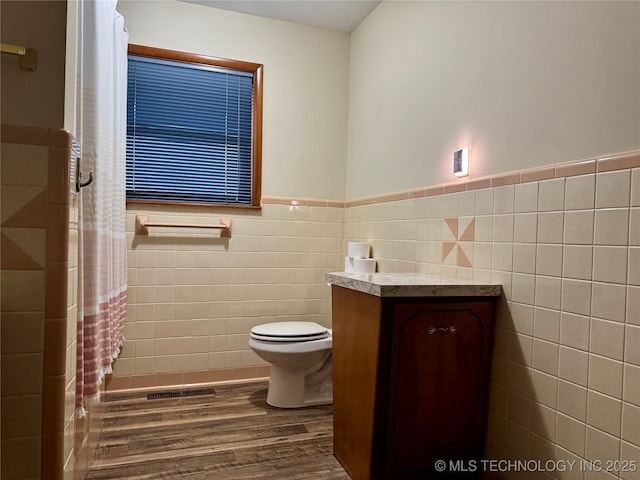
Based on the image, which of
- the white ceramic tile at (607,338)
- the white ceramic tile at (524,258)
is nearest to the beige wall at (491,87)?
the white ceramic tile at (524,258)

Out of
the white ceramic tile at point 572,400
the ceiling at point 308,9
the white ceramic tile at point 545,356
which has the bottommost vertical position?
the white ceramic tile at point 572,400

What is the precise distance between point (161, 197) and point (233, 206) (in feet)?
1.57

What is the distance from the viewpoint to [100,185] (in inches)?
65.1

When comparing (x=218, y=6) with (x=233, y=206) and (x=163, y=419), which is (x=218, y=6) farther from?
(x=163, y=419)

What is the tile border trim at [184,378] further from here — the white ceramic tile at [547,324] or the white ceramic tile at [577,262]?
the white ceramic tile at [577,262]

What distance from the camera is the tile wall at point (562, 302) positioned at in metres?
1.28

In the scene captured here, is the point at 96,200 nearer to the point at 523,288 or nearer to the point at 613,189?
the point at 523,288

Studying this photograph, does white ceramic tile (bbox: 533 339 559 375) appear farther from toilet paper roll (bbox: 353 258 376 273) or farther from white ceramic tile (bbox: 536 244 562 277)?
toilet paper roll (bbox: 353 258 376 273)

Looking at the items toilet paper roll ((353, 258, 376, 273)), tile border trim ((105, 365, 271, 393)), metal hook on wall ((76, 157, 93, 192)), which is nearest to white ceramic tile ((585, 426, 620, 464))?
toilet paper roll ((353, 258, 376, 273))

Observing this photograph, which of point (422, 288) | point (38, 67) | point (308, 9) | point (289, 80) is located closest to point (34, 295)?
point (38, 67)

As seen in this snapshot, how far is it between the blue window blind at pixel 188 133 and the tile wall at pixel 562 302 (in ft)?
5.45

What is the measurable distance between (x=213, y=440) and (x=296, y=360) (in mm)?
607

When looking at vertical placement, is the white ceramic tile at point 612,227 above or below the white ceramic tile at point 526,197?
below

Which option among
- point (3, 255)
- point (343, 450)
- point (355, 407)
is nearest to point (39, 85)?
point (3, 255)
